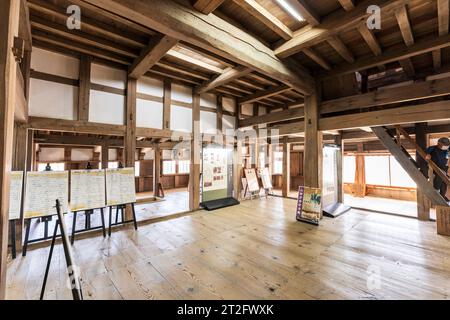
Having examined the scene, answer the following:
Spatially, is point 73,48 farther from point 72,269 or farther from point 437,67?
point 437,67

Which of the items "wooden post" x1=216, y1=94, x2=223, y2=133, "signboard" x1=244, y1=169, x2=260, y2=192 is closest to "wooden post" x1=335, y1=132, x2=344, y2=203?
"signboard" x1=244, y1=169, x2=260, y2=192

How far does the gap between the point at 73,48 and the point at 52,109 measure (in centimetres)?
107

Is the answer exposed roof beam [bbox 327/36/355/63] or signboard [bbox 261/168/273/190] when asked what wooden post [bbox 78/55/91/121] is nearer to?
exposed roof beam [bbox 327/36/355/63]

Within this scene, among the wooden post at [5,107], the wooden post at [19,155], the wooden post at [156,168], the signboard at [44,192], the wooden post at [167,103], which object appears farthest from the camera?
the wooden post at [156,168]

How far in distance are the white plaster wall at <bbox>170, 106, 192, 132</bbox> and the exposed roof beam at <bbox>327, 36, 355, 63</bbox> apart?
10.7 ft

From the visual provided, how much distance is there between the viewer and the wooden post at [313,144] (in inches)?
163

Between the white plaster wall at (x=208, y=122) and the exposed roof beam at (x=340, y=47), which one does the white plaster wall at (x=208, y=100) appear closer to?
the white plaster wall at (x=208, y=122)

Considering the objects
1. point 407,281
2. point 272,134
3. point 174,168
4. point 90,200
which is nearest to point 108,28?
point 90,200

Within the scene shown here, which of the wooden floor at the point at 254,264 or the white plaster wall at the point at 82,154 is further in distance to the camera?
the white plaster wall at the point at 82,154

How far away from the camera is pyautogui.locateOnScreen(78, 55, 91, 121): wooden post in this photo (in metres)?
3.42

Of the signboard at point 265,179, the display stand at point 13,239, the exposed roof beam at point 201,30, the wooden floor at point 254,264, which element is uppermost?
the exposed roof beam at point 201,30

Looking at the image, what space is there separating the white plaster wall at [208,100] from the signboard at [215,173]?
114 centimetres

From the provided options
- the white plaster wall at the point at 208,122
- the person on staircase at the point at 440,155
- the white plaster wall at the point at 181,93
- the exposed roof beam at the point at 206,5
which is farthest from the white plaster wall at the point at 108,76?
the person on staircase at the point at 440,155

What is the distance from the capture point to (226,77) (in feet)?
13.0
